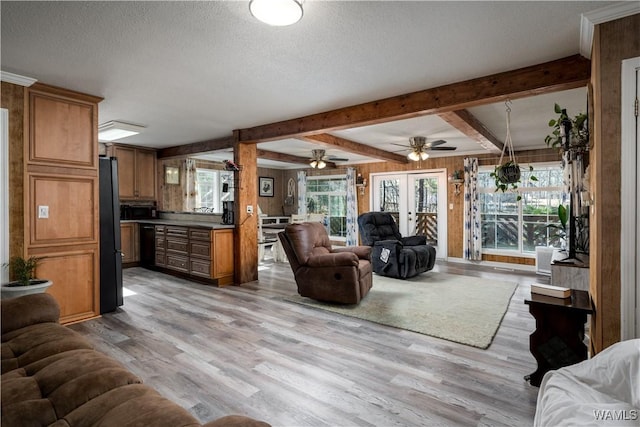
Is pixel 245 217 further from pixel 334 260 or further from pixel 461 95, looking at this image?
pixel 461 95

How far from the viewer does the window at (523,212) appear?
6320 millimetres

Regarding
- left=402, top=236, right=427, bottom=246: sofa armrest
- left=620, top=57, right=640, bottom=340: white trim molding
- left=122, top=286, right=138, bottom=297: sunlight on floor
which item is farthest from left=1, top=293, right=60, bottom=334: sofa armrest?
left=402, top=236, right=427, bottom=246: sofa armrest

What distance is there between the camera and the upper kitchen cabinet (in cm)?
627

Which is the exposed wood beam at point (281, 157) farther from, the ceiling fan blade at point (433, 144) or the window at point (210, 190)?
the ceiling fan blade at point (433, 144)

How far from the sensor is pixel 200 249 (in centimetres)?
511

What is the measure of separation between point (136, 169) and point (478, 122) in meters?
6.15

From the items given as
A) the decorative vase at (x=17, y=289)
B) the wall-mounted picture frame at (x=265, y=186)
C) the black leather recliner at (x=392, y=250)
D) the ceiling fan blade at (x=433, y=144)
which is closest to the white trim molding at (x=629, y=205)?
the ceiling fan blade at (x=433, y=144)

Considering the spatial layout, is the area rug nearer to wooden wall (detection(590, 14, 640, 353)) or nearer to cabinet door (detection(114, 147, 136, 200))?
wooden wall (detection(590, 14, 640, 353))

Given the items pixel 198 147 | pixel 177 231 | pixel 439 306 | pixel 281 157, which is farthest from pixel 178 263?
pixel 439 306

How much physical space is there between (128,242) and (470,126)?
20.1ft

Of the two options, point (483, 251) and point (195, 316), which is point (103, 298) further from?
point (483, 251)

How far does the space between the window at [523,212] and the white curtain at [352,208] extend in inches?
117

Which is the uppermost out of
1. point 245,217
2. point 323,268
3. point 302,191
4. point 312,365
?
point 302,191

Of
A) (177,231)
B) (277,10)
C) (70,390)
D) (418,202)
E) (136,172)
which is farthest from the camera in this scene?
(418,202)
